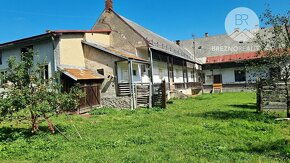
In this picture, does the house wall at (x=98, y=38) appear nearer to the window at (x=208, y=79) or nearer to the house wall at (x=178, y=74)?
the house wall at (x=178, y=74)

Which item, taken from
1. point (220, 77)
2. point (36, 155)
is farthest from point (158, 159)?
point (220, 77)

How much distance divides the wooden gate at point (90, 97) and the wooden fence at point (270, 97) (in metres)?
11.0

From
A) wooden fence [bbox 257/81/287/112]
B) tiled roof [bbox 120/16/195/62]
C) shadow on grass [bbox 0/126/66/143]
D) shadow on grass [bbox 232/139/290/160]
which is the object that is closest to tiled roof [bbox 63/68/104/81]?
tiled roof [bbox 120/16/195/62]

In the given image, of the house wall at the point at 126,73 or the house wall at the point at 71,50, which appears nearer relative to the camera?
the house wall at the point at 71,50

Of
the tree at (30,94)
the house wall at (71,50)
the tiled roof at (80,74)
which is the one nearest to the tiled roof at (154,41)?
the house wall at (71,50)

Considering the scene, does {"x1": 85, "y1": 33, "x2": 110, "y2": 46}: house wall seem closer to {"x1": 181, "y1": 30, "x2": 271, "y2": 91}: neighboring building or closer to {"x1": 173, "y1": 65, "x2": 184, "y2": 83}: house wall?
{"x1": 173, "y1": 65, "x2": 184, "y2": 83}: house wall

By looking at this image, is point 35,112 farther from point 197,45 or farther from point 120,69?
point 197,45

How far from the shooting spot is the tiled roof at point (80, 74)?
17289 millimetres

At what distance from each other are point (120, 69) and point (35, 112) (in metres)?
11.5

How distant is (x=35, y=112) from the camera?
9555mm

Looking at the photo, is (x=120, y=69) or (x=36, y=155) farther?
(x=120, y=69)

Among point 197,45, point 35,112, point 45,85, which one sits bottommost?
point 35,112

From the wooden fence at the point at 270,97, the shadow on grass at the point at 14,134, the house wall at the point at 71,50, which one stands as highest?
the house wall at the point at 71,50

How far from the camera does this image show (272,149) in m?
7.12
